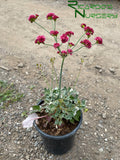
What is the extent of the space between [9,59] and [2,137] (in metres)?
1.56

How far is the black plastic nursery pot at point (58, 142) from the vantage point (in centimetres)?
162

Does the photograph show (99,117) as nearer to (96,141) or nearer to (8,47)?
(96,141)

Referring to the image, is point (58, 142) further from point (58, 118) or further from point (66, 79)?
point (66, 79)

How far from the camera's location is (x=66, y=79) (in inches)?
111

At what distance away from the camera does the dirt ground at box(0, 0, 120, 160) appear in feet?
6.56

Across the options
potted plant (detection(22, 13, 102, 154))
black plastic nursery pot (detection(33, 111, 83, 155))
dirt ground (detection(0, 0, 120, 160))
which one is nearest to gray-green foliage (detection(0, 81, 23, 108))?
dirt ground (detection(0, 0, 120, 160))

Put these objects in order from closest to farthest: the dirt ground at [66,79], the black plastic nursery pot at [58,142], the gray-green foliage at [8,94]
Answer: the black plastic nursery pot at [58,142] → the dirt ground at [66,79] → the gray-green foliage at [8,94]

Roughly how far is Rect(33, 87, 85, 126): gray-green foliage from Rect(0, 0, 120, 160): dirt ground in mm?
529

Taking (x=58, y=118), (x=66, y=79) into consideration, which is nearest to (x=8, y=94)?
(x=66, y=79)

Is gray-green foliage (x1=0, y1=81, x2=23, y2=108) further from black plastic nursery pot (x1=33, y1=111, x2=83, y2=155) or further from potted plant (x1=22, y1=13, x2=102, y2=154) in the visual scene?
black plastic nursery pot (x1=33, y1=111, x2=83, y2=155)

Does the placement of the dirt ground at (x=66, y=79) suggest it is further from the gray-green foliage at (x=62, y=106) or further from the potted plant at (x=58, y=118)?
the gray-green foliage at (x=62, y=106)

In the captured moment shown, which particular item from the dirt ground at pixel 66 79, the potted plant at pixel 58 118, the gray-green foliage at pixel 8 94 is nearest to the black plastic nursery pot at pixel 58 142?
the potted plant at pixel 58 118

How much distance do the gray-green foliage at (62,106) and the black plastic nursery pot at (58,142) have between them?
130mm

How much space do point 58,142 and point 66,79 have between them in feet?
4.19
